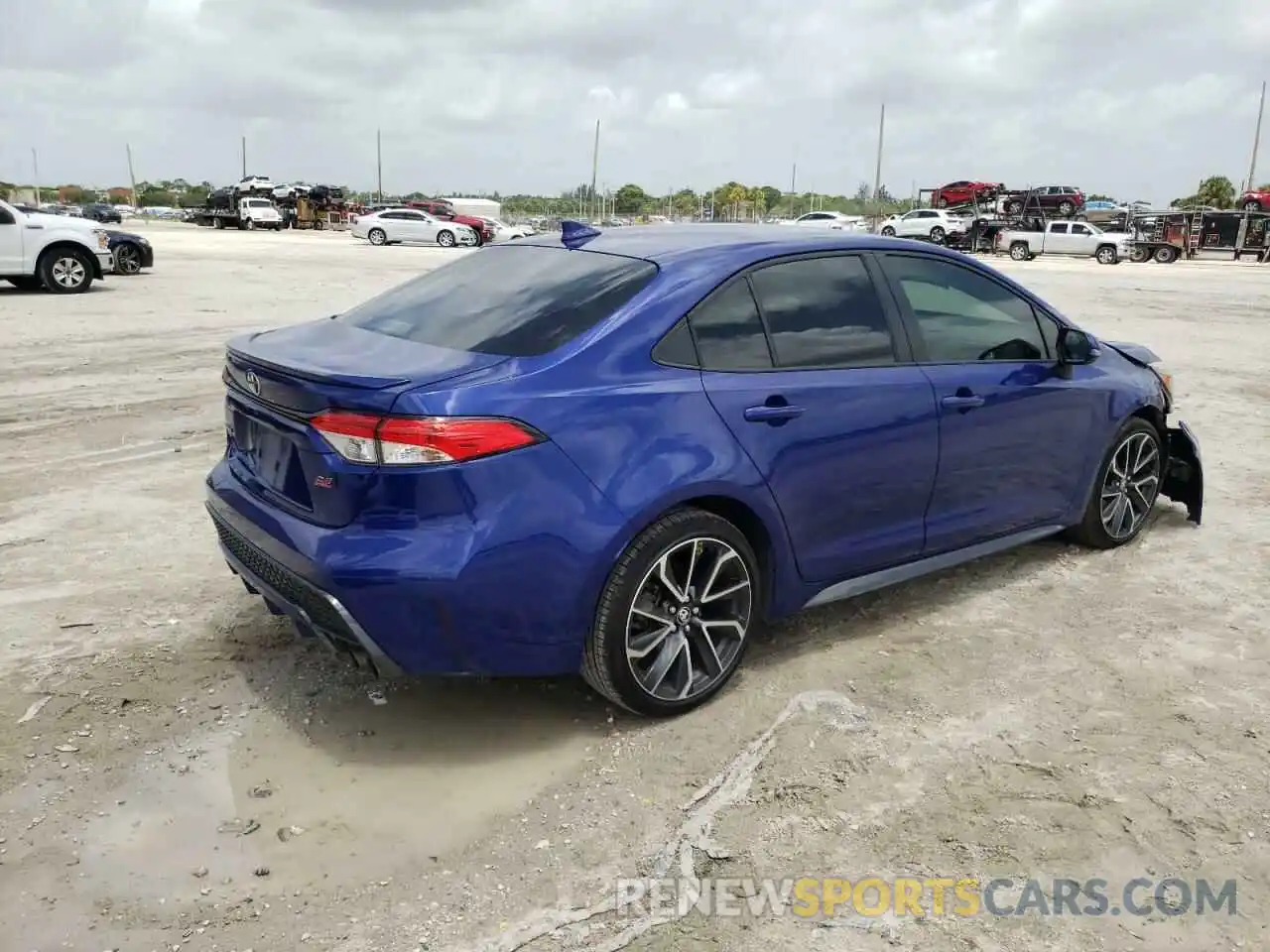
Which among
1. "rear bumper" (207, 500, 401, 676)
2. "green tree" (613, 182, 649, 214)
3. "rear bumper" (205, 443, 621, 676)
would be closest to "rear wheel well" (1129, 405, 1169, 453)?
"rear bumper" (205, 443, 621, 676)

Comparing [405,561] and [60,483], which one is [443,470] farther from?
[60,483]

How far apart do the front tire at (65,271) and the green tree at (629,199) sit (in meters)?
94.5

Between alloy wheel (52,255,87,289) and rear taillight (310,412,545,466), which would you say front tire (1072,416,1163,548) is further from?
alloy wheel (52,255,87,289)

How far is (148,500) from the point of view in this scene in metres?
5.68

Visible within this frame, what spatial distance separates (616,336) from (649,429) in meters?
0.32

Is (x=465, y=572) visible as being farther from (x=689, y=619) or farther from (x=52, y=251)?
(x=52, y=251)

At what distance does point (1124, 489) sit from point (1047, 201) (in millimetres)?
46487

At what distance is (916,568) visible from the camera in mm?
4113

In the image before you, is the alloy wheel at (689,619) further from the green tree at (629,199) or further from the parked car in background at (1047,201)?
the green tree at (629,199)

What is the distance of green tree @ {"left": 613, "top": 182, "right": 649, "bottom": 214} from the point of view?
11040 centimetres

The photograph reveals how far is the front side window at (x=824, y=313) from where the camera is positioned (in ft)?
12.0

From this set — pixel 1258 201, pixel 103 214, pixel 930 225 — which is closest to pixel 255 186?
pixel 103 214

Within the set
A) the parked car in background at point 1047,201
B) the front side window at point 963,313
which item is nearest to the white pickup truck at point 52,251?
the front side window at point 963,313

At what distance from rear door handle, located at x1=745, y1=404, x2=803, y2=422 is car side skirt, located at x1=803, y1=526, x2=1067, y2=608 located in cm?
72
